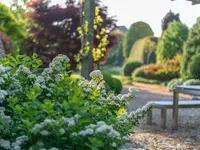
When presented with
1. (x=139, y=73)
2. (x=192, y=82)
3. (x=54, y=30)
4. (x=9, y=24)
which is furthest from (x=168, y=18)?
(x=9, y=24)

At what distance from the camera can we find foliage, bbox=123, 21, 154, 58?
27.3 meters

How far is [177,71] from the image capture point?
54.6ft

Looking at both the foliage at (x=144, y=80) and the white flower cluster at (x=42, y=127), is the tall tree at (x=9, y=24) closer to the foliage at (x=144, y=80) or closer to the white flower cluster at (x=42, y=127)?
the white flower cluster at (x=42, y=127)

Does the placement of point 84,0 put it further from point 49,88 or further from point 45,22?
point 45,22

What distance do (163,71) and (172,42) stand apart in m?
3.56

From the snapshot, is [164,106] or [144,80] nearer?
Result: [164,106]

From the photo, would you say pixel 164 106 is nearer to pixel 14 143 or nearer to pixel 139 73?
pixel 14 143

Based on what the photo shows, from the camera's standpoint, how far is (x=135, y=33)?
27.5m

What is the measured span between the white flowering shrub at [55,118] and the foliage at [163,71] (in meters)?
14.7

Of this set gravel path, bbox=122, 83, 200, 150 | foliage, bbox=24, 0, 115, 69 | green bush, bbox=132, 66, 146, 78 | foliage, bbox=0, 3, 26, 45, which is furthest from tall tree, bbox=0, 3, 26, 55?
green bush, bbox=132, 66, 146, 78

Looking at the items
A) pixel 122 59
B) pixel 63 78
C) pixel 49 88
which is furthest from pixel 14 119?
pixel 122 59

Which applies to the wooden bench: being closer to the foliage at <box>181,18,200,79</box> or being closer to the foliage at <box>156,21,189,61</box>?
the foliage at <box>181,18,200,79</box>

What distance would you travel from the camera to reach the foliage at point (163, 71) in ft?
55.1

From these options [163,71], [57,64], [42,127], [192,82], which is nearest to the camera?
[42,127]
